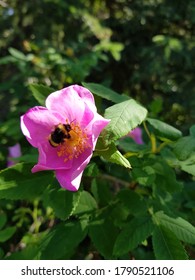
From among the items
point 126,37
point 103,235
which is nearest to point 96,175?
point 103,235

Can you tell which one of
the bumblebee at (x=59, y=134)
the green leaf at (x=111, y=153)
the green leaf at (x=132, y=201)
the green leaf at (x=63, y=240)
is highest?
the green leaf at (x=111, y=153)

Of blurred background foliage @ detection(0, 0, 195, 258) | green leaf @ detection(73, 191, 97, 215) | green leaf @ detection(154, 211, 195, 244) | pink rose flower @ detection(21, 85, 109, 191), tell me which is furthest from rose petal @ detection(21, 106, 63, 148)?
blurred background foliage @ detection(0, 0, 195, 258)

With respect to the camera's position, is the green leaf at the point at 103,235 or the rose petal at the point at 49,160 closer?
the rose petal at the point at 49,160

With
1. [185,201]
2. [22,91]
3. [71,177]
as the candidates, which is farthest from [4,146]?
[71,177]

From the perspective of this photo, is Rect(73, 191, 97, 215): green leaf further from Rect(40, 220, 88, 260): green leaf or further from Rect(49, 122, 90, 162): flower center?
Rect(49, 122, 90, 162): flower center

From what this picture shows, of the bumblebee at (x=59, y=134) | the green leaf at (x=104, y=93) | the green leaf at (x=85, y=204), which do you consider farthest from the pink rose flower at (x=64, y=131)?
the green leaf at (x=85, y=204)

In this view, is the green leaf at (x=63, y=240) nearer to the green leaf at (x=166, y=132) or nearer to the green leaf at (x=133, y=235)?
the green leaf at (x=133, y=235)
